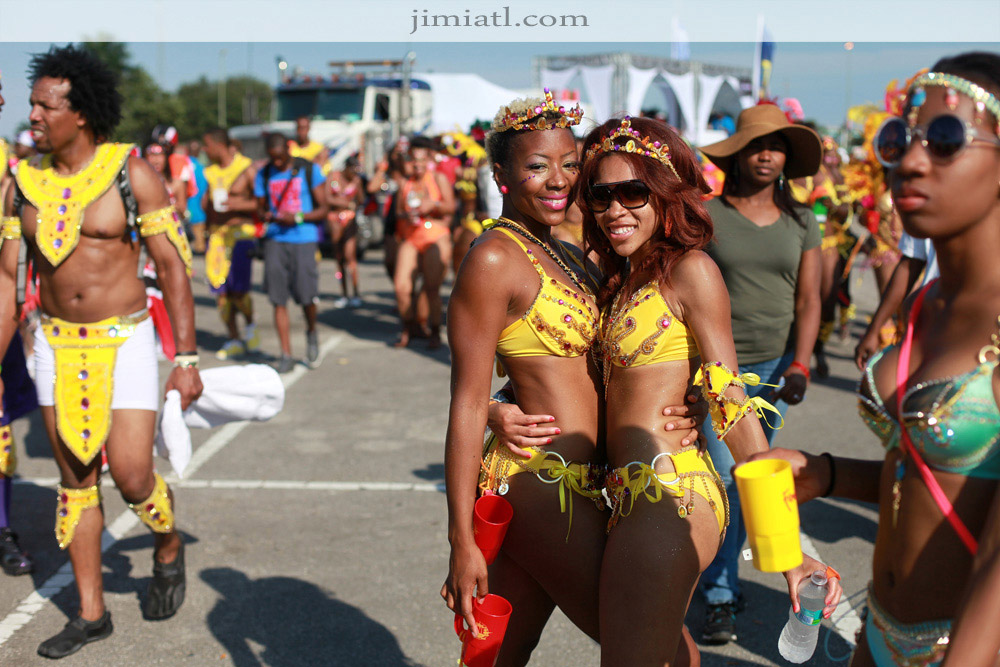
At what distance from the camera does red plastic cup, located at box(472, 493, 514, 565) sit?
8.30ft

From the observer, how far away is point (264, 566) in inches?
185

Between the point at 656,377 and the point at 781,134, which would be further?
the point at 781,134

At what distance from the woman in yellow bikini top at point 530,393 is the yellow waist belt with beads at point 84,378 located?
6.45 ft

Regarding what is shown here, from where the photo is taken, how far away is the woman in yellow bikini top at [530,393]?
8.31 feet

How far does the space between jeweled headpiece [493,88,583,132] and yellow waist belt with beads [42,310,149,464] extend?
6.91 ft

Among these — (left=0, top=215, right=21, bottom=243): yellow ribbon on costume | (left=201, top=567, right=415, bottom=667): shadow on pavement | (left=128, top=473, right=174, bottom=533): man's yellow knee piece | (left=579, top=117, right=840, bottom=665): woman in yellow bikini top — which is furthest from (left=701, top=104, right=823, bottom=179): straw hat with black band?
(left=0, top=215, right=21, bottom=243): yellow ribbon on costume

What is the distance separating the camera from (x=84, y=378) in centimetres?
387

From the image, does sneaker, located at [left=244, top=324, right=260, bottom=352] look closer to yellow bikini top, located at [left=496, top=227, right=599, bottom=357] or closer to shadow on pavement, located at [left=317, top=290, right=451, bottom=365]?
shadow on pavement, located at [left=317, top=290, right=451, bottom=365]

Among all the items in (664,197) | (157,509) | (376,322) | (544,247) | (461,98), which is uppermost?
(461,98)

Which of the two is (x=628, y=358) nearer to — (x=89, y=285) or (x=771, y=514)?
(x=771, y=514)

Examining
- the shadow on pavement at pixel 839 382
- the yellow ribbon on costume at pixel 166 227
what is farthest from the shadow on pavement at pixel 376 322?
the yellow ribbon on costume at pixel 166 227

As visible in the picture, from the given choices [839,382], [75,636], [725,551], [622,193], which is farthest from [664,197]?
[839,382]

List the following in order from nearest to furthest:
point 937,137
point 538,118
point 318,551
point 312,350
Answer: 1. point 937,137
2. point 538,118
3. point 318,551
4. point 312,350

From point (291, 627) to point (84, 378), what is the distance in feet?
4.54
